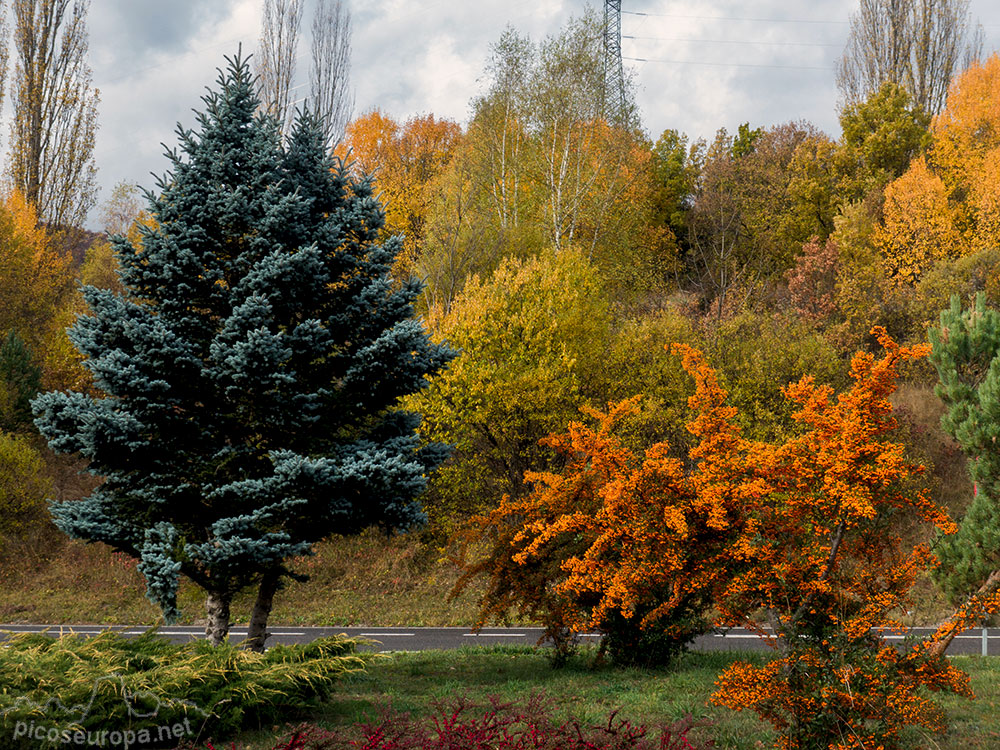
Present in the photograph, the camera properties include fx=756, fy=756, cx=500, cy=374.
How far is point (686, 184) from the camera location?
139 feet

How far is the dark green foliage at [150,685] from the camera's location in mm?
6000

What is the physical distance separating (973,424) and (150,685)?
47.2 ft

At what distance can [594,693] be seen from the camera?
858 cm

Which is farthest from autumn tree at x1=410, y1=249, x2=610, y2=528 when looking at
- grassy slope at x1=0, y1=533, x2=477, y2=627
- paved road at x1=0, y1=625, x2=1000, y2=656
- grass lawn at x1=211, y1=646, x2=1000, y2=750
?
grass lawn at x1=211, y1=646, x2=1000, y2=750

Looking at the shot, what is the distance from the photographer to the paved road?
51.3 feet

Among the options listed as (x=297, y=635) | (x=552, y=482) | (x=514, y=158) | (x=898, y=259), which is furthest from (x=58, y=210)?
(x=898, y=259)

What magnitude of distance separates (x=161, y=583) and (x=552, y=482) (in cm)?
485

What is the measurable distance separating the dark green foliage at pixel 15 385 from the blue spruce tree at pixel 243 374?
17563 millimetres

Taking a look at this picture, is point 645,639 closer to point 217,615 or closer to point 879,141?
point 217,615

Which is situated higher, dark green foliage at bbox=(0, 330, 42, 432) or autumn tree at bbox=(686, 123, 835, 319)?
autumn tree at bbox=(686, 123, 835, 319)

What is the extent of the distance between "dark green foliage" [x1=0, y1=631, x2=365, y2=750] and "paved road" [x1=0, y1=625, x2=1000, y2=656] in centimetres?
772

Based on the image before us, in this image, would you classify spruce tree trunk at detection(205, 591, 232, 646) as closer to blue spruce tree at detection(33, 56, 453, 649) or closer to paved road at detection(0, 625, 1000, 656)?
blue spruce tree at detection(33, 56, 453, 649)

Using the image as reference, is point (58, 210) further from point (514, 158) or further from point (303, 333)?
point (303, 333)

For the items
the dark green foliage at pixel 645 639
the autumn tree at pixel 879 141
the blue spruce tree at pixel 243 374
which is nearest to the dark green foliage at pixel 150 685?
the blue spruce tree at pixel 243 374
